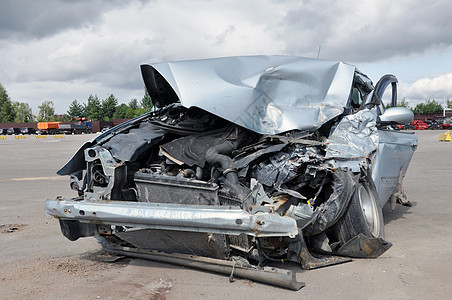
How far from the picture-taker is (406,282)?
3693mm

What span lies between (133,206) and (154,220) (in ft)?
→ 0.90

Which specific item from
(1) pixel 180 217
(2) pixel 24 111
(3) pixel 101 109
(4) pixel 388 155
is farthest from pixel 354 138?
(2) pixel 24 111

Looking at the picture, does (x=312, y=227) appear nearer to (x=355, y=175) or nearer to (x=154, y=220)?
(x=355, y=175)

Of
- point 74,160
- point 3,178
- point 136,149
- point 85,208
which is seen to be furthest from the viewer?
point 3,178

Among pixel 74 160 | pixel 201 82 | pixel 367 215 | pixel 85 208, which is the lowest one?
pixel 367 215

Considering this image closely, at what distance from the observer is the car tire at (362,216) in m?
4.15

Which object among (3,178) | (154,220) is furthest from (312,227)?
(3,178)

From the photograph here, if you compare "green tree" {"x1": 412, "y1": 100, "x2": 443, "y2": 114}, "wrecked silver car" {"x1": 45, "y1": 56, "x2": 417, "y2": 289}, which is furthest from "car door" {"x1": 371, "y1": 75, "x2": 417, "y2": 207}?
"green tree" {"x1": 412, "y1": 100, "x2": 443, "y2": 114}

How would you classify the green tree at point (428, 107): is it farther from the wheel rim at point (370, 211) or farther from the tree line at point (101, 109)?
the wheel rim at point (370, 211)

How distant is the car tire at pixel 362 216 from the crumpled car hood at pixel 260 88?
83 centimetres

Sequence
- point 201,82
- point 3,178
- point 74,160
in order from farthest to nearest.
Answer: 1. point 3,178
2. point 74,160
3. point 201,82

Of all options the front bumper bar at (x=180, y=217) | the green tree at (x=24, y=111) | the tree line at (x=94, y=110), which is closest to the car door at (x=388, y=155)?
the front bumper bar at (x=180, y=217)

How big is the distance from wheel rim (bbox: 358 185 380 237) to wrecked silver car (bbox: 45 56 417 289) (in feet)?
0.04

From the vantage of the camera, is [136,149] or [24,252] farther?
[24,252]
